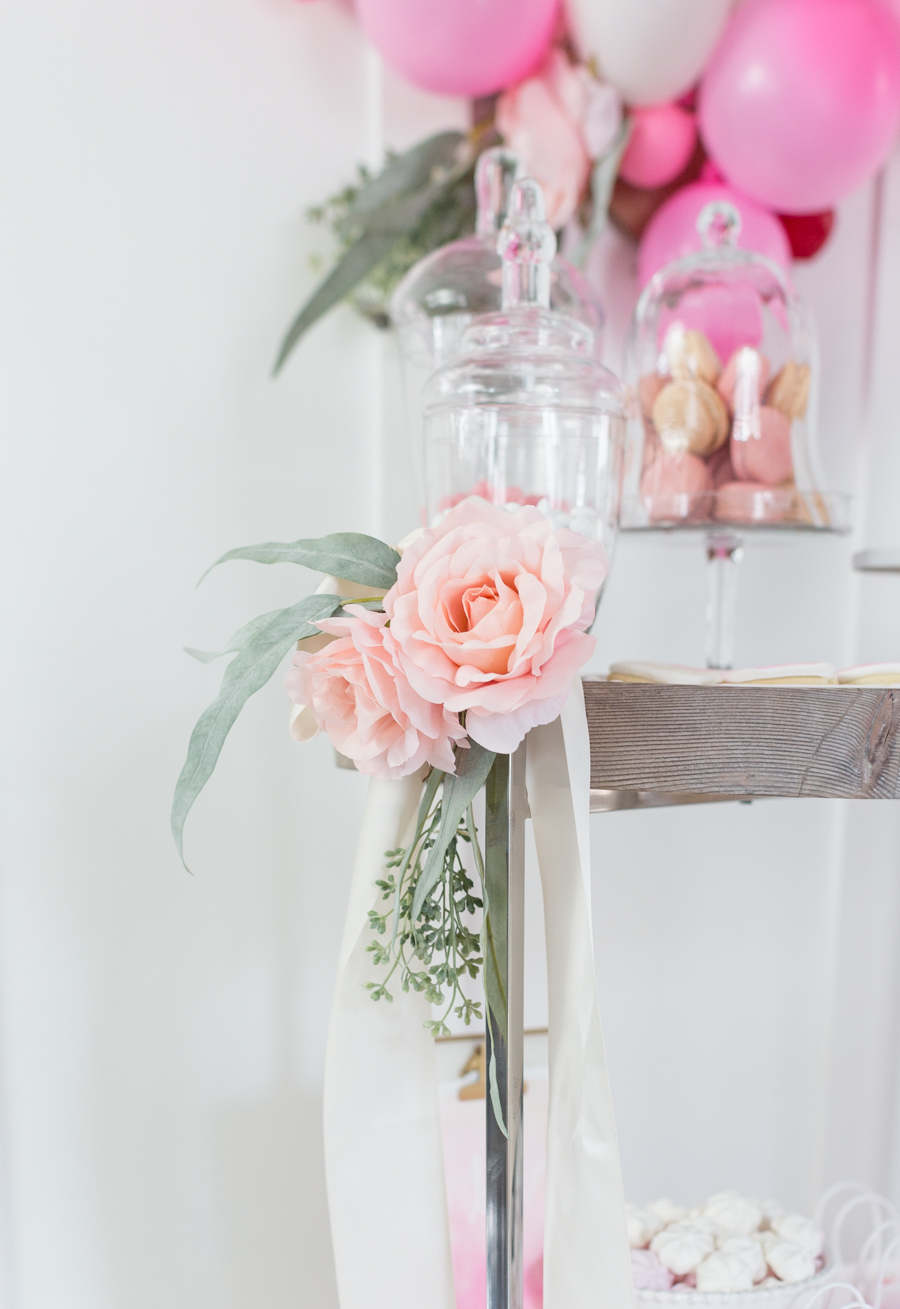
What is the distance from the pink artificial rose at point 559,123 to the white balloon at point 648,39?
0.07ft

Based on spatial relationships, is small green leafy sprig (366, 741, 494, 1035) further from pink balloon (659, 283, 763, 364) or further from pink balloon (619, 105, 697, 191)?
pink balloon (619, 105, 697, 191)

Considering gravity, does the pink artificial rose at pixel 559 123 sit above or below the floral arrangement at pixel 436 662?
above

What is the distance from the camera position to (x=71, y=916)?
0.98 meters

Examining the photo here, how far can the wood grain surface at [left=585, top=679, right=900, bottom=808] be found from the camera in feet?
1.88

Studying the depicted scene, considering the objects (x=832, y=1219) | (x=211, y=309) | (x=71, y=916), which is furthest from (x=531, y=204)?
(x=832, y=1219)

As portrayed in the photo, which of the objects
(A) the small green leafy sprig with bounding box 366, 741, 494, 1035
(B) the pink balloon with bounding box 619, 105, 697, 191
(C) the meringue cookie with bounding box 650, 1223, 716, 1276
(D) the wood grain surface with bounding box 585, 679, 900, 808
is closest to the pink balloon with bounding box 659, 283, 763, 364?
(B) the pink balloon with bounding box 619, 105, 697, 191

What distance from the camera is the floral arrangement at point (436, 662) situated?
48 centimetres

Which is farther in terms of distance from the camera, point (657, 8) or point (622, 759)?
point (657, 8)

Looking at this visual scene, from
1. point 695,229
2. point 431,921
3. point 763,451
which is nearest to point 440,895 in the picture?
point 431,921

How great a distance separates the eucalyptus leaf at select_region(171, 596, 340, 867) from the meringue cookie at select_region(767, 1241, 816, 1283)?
688 mm

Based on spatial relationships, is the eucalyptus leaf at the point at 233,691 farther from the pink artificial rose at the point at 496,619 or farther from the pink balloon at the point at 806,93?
the pink balloon at the point at 806,93

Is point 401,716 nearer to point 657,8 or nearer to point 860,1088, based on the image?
point 657,8

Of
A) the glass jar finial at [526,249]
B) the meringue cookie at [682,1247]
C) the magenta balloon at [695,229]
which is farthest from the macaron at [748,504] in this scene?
the meringue cookie at [682,1247]

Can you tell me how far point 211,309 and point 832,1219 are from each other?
131 cm
